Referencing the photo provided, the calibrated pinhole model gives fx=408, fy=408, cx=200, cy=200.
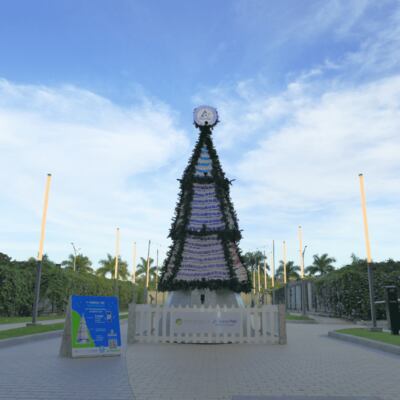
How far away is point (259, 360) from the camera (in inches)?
350

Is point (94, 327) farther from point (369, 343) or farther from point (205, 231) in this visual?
point (369, 343)

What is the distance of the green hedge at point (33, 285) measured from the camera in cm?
2531

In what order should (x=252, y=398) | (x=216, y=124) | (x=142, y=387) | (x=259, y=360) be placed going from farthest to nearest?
(x=216, y=124) < (x=259, y=360) < (x=142, y=387) < (x=252, y=398)

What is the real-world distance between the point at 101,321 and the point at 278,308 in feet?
17.3

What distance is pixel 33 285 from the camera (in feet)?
92.0

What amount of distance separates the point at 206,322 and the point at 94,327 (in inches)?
163

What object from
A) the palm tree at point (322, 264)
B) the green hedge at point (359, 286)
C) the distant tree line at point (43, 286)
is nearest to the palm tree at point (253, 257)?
the palm tree at point (322, 264)


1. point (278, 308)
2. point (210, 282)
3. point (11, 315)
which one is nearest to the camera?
point (278, 308)

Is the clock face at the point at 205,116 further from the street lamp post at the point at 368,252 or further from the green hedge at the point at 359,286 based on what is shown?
the green hedge at the point at 359,286

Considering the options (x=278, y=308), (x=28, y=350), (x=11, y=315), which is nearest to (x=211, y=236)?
(x=278, y=308)

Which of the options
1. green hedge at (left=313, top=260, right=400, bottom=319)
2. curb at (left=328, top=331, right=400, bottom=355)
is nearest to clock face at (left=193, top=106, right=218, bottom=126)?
curb at (left=328, top=331, right=400, bottom=355)

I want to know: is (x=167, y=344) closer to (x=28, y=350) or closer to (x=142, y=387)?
(x=28, y=350)

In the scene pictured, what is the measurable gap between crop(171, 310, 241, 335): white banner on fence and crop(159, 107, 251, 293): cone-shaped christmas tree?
1.57m

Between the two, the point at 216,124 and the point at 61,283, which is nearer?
the point at 216,124
